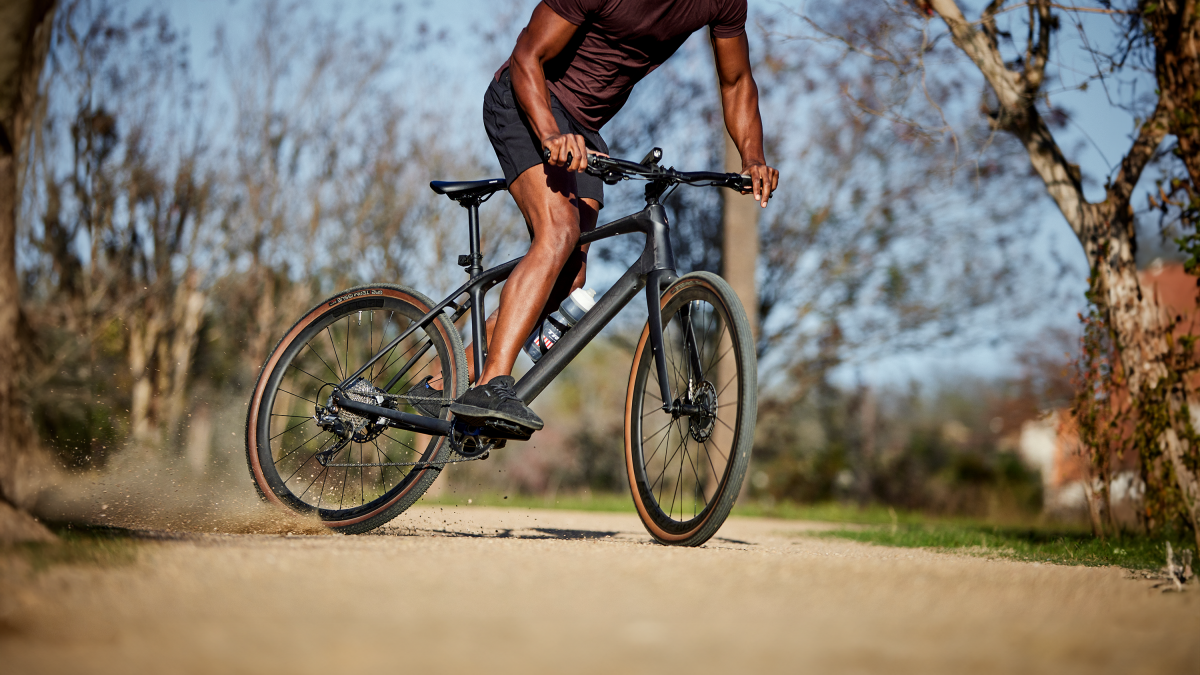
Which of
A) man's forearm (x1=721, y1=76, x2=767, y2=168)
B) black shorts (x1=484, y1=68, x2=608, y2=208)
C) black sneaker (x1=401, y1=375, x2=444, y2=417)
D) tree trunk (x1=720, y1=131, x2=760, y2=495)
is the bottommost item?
black sneaker (x1=401, y1=375, x2=444, y2=417)

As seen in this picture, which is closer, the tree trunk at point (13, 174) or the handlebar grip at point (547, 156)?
the tree trunk at point (13, 174)

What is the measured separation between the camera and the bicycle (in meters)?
3.12

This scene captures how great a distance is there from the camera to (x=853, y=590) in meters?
2.02

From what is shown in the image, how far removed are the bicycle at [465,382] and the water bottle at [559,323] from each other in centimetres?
14

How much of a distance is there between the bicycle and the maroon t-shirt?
0.41 m

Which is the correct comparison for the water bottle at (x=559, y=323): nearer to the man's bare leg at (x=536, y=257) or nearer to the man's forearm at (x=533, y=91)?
the man's bare leg at (x=536, y=257)

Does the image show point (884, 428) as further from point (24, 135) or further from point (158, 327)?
point (24, 135)

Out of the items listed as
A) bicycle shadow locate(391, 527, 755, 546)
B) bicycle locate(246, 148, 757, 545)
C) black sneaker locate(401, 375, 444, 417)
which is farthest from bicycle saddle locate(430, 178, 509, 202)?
bicycle shadow locate(391, 527, 755, 546)

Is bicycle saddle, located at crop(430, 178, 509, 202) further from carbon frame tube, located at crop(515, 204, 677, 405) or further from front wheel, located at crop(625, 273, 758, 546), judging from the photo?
front wheel, located at crop(625, 273, 758, 546)

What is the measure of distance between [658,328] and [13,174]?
83.7 inches

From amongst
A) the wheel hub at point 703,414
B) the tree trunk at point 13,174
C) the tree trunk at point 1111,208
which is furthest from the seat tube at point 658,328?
the tree trunk at point 1111,208

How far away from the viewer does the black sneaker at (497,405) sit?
306 cm

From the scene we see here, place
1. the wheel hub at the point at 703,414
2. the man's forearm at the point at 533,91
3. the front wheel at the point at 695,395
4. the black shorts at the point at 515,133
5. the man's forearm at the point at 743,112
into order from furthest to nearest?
the man's forearm at the point at 743,112
the black shorts at the point at 515,133
the man's forearm at the point at 533,91
the wheel hub at the point at 703,414
the front wheel at the point at 695,395

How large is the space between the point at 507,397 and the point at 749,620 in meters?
1.60
